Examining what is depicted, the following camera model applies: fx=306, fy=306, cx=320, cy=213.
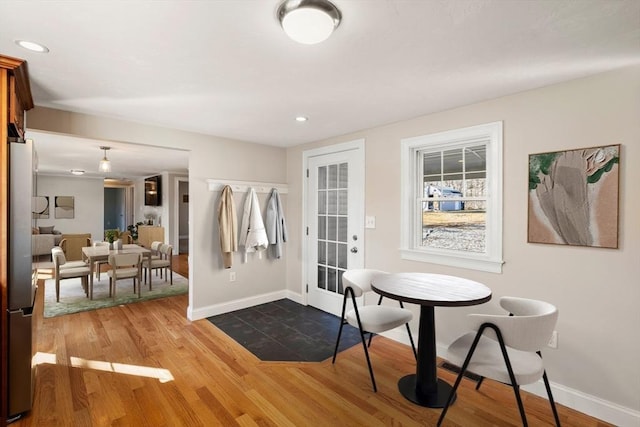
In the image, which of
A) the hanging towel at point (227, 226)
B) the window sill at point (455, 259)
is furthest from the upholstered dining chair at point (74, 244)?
the window sill at point (455, 259)

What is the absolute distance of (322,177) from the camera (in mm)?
4062

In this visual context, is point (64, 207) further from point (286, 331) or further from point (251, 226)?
point (286, 331)

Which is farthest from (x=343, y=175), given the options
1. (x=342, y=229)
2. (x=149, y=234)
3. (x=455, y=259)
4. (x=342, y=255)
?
(x=149, y=234)

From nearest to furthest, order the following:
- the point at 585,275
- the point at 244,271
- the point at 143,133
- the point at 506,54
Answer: the point at 506,54 < the point at 585,275 < the point at 143,133 < the point at 244,271

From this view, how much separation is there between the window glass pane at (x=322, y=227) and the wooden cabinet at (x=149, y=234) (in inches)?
228

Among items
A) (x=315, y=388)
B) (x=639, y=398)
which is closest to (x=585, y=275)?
(x=639, y=398)

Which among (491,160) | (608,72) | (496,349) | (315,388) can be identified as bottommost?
(315,388)

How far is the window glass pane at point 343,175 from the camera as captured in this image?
3.73 m

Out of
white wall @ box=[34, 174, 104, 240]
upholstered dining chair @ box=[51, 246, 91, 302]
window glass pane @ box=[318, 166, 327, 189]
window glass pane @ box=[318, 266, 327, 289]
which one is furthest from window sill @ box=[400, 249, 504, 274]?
white wall @ box=[34, 174, 104, 240]

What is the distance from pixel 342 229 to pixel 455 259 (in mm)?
1431

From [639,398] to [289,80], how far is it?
3.05 metres

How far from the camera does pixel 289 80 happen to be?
2.18 m

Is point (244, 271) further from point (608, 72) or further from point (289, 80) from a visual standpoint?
point (608, 72)

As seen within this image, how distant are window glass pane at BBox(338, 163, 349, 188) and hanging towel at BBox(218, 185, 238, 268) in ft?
4.53
